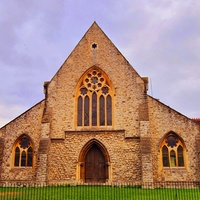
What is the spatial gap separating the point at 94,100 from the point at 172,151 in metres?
7.09

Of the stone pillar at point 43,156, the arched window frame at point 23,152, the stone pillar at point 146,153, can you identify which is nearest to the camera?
the stone pillar at point 146,153

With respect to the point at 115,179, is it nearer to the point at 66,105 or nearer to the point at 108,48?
the point at 66,105

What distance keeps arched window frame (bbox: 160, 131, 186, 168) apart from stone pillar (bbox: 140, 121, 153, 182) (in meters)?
1.71

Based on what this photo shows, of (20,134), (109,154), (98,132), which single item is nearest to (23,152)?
(20,134)

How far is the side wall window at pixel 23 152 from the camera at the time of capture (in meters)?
21.4

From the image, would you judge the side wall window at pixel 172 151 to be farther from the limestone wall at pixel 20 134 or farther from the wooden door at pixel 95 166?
the limestone wall at pixel 20 134

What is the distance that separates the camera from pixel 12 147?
71.2 ft

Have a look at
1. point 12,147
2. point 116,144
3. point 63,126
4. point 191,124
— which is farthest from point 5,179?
point 191,124

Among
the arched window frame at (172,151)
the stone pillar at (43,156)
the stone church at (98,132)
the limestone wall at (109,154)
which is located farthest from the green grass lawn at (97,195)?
the arched window frame at (172,151)

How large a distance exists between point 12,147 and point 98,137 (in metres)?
6.87

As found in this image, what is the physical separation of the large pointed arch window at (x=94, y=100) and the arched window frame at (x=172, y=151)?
14.2 feet

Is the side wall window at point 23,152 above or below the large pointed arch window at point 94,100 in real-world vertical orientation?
below

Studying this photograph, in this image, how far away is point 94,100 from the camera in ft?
72.5

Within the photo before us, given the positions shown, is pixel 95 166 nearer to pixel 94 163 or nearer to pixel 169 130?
pixel 94 163
